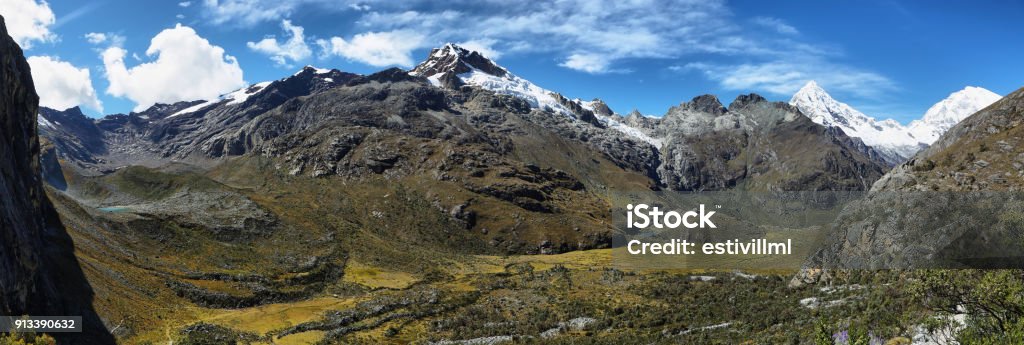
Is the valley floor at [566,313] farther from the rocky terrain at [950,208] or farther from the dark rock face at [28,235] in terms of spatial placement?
the dark rock face at [28,235]

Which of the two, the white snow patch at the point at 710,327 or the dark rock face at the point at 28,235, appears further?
the white snow patch at the point at 710,327

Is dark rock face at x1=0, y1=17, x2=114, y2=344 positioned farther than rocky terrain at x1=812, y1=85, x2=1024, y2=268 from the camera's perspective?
Yes

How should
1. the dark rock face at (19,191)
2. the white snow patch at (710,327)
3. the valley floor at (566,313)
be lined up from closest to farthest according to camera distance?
the valley floor at (566,313)
the dark rock face at (19,191)
the white snow patch at (710,327)

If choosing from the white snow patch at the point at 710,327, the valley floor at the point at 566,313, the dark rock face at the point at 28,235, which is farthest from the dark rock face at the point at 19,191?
the white snow patch at the point at 710,327

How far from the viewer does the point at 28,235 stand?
210ft

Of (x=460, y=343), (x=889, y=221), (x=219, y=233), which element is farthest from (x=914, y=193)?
(x=219, y=233)

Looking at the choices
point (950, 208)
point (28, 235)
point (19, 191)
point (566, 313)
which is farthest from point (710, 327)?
point (19, 191)

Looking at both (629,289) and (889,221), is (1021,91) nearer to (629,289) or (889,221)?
(889,221)

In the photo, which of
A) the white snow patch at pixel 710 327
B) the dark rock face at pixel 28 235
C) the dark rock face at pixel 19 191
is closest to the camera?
the dark rock face at pixel 19 191

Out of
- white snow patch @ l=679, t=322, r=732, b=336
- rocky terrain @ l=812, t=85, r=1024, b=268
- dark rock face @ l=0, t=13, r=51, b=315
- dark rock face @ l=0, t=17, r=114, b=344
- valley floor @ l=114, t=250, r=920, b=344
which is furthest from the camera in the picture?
white snow patch @ l=679, t=322, r=732, b=336

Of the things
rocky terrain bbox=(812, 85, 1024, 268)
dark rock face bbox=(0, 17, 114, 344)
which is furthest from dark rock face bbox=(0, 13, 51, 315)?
rocky terrain bbox=(812, 85, 1024, 268)

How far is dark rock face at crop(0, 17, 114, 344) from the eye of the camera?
54.6 m

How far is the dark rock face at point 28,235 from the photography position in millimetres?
54594

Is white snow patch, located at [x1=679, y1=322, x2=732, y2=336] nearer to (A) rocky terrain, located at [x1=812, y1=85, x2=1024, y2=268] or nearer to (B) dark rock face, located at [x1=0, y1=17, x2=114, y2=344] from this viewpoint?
(A) rocky terrain, located at [x1=812, y1=85, x2=1024, y2=268]
